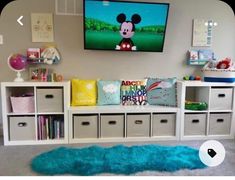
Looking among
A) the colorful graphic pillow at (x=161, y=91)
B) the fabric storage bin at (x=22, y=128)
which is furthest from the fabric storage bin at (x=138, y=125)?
the fabric storage bin at (x=22, y=128)

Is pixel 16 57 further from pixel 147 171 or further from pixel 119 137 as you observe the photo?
pixel 147 171

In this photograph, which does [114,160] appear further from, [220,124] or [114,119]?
[220,124]

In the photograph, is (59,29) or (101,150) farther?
(59,29)

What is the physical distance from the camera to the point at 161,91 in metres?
2.23

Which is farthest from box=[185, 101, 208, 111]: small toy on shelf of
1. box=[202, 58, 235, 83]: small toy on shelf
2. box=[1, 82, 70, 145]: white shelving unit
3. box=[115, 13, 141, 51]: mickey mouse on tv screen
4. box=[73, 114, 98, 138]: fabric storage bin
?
box=[1, 82, 70, 145]: white shelving unit

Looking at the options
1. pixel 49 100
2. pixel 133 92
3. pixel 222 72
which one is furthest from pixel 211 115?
pixel 49 100

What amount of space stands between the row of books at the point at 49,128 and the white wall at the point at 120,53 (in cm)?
49

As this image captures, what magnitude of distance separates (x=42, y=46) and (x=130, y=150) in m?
1.32

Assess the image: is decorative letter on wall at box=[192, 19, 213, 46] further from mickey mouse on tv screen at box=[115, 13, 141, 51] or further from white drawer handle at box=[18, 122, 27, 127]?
white drawer handle at box=[18, 122, 27, 127]

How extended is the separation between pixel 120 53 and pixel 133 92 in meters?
0.42

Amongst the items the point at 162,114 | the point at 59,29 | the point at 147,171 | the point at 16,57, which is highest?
the point at 59,29

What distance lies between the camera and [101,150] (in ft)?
5.79

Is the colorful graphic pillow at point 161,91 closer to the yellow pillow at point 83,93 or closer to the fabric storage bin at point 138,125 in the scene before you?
the fabric storage bin at point 138,125

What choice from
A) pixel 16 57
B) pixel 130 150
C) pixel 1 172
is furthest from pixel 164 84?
pixel 1 172
